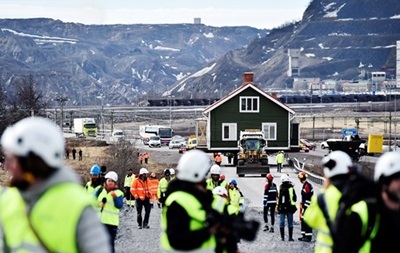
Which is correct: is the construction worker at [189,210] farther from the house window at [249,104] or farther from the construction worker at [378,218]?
the house window at [249,104]

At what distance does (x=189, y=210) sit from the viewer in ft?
25.6

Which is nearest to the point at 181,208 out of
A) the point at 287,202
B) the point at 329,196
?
the point at 329,196

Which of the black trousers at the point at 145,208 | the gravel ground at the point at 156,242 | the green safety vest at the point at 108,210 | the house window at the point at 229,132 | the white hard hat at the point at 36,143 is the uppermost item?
the house window at the point at 229,132

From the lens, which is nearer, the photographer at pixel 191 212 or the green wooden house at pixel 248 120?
the photographer at pixel 191 212

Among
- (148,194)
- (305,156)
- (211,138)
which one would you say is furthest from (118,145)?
(148,194)

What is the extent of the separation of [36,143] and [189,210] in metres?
2.77

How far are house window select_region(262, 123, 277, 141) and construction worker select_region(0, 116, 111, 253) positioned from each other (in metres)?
66.6

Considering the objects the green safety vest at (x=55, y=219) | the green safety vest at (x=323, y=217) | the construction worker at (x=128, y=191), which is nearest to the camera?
the green safety vest at (x=55, y=219)

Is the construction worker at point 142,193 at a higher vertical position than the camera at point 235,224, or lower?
lower

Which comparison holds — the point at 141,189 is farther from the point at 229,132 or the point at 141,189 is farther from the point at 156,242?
the point at 229,132

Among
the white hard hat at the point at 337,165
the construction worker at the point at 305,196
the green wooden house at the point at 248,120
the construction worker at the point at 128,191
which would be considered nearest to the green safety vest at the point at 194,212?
the white hard hat at the point at 337,165

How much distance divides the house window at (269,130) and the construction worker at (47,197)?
66.6 metres

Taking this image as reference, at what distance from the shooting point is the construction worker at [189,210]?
7746 mm

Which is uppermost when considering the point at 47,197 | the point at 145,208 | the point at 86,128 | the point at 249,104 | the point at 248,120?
the point at 249,104
